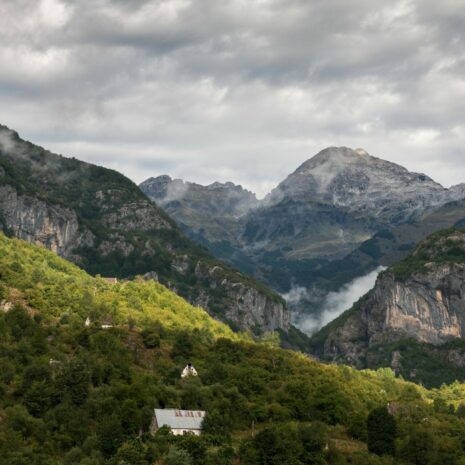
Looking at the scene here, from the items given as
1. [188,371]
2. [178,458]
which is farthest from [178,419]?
[188,371]

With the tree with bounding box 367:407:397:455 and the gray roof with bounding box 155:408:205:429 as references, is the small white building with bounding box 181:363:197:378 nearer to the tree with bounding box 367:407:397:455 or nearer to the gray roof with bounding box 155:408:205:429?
the gray roof with bounding box 155:408:205:429

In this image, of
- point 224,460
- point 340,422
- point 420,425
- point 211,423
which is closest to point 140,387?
point 211,423

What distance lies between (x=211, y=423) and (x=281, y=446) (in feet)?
51.5

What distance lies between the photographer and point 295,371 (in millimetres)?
199250

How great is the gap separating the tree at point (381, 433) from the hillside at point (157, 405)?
1135mm

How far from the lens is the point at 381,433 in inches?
5945

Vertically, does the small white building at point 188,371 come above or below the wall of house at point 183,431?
above

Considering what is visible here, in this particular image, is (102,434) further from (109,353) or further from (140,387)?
(109,353)

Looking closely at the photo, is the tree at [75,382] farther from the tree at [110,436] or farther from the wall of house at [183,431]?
the wall of house at [183,431]

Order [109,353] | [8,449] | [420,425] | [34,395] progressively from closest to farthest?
[8,449]
[34,395]
[420,425]
[109,353]

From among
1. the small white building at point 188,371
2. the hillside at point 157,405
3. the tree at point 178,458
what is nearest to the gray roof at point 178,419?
the hillside at point 157,405

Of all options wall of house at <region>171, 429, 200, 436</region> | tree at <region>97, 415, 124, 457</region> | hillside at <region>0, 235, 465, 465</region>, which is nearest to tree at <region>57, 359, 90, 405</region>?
hillside at <region>0, 235, 465, 465</region>

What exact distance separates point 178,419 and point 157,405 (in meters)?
8.69

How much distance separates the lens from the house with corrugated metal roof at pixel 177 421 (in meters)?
139
